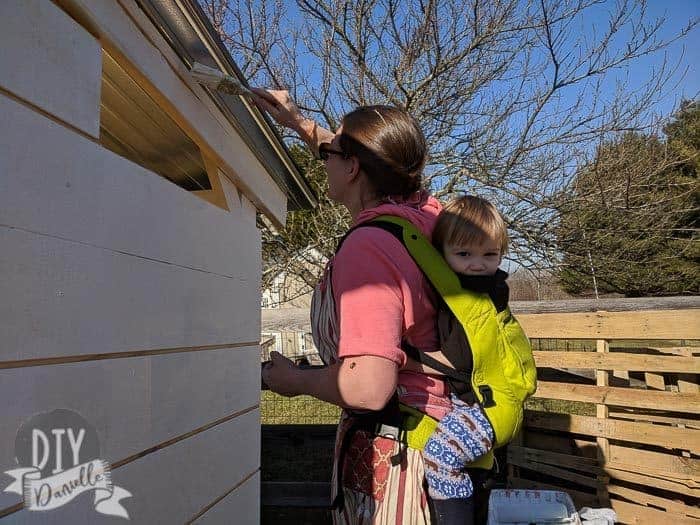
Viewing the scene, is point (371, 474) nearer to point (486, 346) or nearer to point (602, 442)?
point (486, 346)

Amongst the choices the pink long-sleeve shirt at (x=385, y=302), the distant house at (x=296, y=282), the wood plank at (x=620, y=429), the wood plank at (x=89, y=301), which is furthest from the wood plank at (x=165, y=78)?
the distant house at (x=296, y=282)

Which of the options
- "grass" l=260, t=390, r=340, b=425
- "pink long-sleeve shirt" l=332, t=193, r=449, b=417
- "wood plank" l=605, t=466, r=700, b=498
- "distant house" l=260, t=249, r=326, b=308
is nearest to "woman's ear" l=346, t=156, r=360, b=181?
"pink long-sleeve shirt" l=332, t=193, r=449, b=417

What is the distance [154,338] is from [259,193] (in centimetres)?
133

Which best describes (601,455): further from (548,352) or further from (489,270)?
(489,270)

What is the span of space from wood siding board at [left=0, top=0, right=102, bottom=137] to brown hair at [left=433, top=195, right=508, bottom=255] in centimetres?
84

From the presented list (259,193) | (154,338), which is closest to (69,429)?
(154,338)

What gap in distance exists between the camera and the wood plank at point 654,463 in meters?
4.36

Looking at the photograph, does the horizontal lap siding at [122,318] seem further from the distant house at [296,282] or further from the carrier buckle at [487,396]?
the distant house at [296,282]

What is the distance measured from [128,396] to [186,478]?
0.52 m

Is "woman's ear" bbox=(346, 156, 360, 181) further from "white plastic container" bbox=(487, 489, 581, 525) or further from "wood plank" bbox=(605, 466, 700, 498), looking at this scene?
"wood plank" bbox=(605, 466, 700, 498)

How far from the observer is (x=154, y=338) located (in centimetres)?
170

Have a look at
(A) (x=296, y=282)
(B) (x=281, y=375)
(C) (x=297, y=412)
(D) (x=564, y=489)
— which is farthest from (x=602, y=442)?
(A) (x=296, y=282)

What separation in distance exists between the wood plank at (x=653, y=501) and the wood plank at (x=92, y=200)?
384cm

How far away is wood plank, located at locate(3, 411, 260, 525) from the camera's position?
1.38 m
